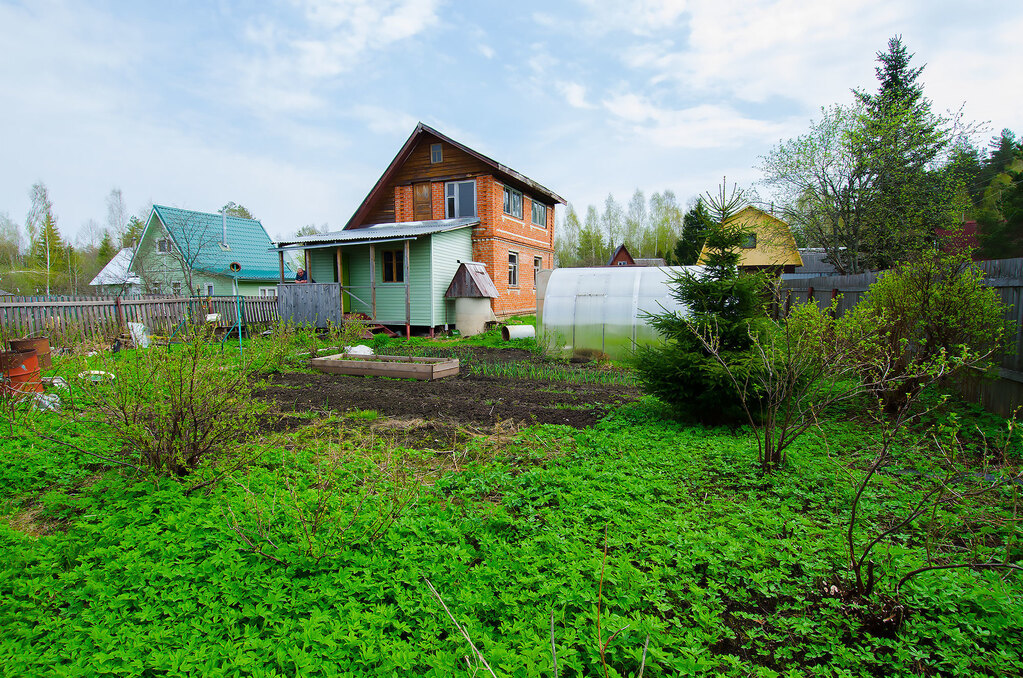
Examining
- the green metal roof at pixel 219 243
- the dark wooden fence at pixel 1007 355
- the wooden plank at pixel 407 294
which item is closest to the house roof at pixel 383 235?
the wooden plank at pixel 407 294

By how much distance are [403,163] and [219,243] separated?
40.5ft

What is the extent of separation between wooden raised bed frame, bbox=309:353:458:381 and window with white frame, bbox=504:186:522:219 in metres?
10.8

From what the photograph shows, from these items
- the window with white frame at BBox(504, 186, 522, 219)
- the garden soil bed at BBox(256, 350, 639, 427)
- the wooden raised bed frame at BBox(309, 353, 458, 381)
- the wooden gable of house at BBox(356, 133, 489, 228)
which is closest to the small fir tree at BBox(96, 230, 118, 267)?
the wooden gable of house at BBox(356, 133, 489, 228)

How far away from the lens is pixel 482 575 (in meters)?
2.78

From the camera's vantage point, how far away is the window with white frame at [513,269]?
19.7 m

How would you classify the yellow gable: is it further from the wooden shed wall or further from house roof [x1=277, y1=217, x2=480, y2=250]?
the wooden shed wall

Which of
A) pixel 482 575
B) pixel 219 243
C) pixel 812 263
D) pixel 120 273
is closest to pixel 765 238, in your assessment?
pixel 812 263

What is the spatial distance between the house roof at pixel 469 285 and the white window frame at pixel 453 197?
114 inches

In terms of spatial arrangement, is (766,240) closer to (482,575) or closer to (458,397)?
(458,397)

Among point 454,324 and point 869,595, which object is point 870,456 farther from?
point 454,324

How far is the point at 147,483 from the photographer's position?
3785 mm

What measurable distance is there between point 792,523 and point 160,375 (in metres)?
5.07

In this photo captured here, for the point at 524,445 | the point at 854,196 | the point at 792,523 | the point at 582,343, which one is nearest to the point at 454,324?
the point at 582,343

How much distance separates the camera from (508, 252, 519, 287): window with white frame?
64.7ft
